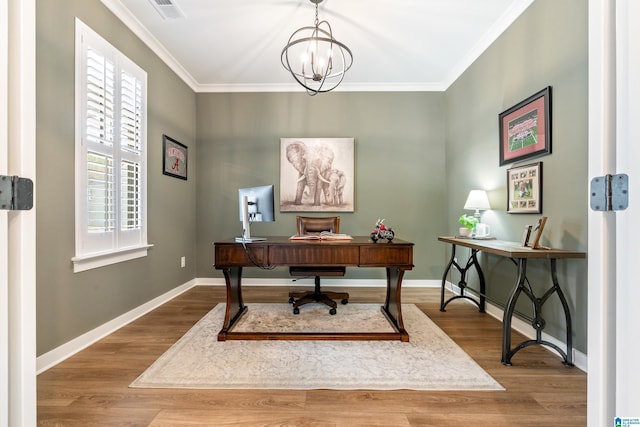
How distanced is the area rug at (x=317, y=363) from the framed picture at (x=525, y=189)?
4.05 feet

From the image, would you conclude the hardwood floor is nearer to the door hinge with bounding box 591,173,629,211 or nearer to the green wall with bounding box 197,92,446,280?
the door hinge with bounding box 591,173,629,211

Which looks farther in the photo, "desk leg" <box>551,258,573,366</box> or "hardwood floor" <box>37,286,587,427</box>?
"desk leg" <box>551,258,573,366</box>

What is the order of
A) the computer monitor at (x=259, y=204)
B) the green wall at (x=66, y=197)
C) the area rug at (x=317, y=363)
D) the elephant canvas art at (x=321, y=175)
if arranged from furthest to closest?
the elephant canvas art at (x=321, y=175) < the computer monitor at (x=259, y=204) < the green wall at (x=66, y=197) < the area rug at (x=317, y=363)

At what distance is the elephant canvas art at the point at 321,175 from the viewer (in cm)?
396

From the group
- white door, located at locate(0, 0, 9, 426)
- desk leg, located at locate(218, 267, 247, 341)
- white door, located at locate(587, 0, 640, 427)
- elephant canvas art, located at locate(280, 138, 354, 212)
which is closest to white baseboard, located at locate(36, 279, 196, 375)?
desk leg, located at locate(218, 267, 247, 341)

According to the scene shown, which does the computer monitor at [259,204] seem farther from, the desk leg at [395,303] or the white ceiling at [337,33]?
the white ceiling at [337,33]

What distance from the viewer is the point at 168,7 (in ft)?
8.21

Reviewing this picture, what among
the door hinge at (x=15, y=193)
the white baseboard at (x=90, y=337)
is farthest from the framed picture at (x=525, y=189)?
the white baseboard at (x=90, y=337)

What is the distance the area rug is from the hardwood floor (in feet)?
0.24

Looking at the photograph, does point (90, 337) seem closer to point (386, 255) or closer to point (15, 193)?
point (15, 193)

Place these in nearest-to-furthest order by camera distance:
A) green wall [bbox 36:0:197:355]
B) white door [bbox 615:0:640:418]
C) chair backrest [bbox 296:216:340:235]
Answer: white door [bbox 615:0:640:418] → green wall [bbox 36:0:197:355] → chair backrest [bbox 296:216:340:235]

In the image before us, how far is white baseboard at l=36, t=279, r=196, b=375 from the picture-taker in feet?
6.03

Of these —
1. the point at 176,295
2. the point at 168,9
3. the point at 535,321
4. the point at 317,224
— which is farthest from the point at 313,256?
the point at 168,9

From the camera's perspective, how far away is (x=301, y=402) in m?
1.53
